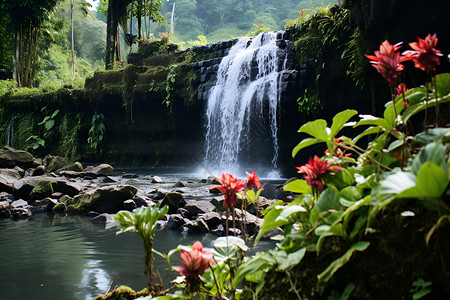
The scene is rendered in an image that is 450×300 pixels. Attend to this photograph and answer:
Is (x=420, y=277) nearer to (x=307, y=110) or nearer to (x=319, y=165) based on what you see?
(x=319, y=165)

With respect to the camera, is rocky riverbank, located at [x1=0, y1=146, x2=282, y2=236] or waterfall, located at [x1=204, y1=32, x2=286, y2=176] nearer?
rocky riverbank, located at [x1=0, y1=146, x2=282, y2=236]

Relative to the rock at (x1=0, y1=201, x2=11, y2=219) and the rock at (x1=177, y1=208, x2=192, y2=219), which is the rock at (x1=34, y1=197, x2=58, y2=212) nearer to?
the rock at (x1=0, y1=201, x2=11, y2=219)

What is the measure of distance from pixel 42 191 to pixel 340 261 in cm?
669

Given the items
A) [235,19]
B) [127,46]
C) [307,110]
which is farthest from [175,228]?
[235,19]

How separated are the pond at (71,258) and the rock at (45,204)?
88 centimetres

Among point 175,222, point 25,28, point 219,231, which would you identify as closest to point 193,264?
point 219,231

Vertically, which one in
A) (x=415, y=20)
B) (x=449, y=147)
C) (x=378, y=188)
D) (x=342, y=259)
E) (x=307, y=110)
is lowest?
(x=342, y=259)

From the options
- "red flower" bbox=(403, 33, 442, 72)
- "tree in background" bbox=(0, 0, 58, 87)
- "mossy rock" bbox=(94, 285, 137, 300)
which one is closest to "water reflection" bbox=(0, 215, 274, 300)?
"mossy rock" bbox=(94, 285, 137, 300)

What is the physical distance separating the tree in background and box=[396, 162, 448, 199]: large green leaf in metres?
24.6

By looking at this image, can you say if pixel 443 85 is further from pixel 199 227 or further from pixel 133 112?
pixel 133 112

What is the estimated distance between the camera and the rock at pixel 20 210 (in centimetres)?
551

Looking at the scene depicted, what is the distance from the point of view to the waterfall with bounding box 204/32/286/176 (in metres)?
11.0

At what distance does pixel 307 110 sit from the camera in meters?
9.95

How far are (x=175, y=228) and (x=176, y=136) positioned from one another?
1138 cm
